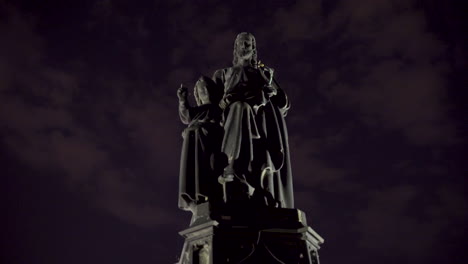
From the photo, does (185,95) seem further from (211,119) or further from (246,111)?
(246,111)

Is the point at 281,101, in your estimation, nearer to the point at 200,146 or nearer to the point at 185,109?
the point at 185,109

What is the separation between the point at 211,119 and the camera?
7.10 m

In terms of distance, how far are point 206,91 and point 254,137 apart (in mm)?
1207

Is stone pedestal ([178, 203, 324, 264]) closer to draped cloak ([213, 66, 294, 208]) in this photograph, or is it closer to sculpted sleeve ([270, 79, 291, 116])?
draped cloak ([213, 66, 294, 208])

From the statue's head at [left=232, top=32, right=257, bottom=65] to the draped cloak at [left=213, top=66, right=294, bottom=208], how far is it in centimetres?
38

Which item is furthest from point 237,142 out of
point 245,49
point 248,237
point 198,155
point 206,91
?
point 245,49

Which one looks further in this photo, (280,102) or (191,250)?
(280,102)

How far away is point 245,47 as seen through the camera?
7.88 meters

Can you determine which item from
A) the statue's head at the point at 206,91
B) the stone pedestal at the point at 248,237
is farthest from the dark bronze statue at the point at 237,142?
the stone pedestal at the point at 248,237

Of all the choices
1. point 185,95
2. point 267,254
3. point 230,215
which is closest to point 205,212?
point 230,215

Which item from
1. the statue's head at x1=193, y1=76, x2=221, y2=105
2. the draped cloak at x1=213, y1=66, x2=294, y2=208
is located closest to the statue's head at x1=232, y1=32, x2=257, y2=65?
the draped cloak at x1=213, y1=66, x2=294, y2=208

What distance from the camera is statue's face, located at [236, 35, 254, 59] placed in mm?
7840

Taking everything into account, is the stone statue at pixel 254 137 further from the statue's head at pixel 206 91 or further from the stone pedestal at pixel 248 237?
the stone pedestal at pixel 248 237

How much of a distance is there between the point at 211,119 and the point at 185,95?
1.98 ft
